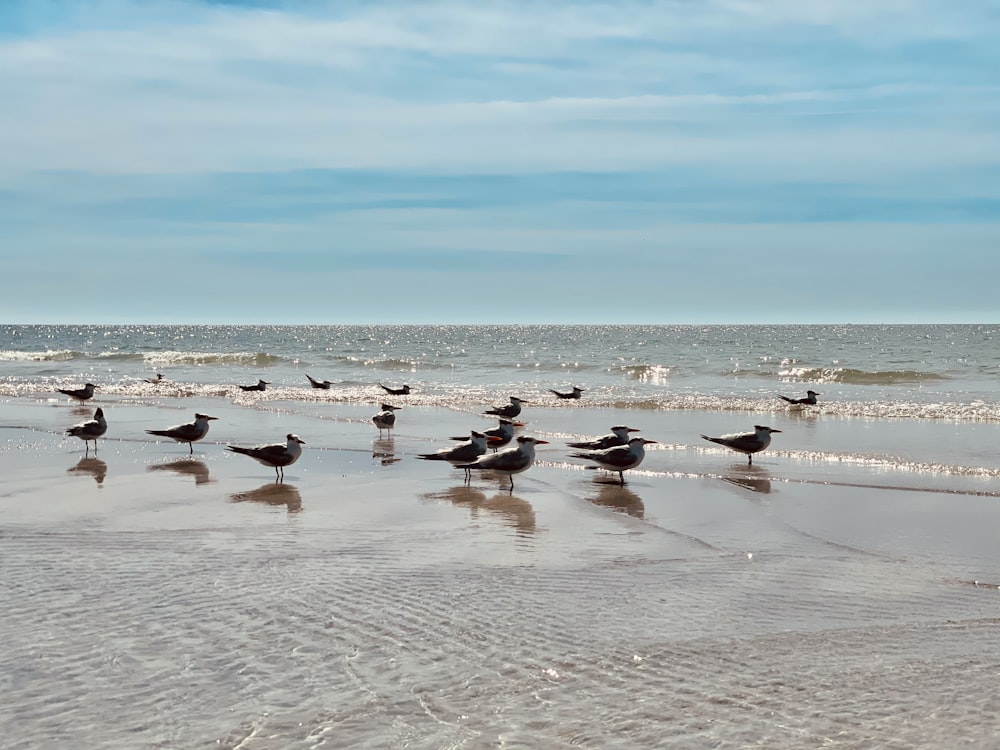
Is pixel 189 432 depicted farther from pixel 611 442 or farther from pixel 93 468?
pixel 611 442

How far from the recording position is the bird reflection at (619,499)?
10.4m

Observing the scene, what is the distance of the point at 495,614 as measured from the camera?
602 cm

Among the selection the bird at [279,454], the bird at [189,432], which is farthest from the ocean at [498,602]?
the bird at [189,432]

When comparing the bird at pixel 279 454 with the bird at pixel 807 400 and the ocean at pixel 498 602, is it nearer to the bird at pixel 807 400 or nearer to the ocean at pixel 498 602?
the ocean at pixel 498 602

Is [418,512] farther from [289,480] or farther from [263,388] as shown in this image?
[263,388]

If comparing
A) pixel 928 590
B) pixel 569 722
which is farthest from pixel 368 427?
pixel 569 722

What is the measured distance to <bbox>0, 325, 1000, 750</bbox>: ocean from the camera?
4.43 m

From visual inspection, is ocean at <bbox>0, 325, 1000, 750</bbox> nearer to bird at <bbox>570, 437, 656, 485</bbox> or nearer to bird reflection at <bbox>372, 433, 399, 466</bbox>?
bird reflection at <bbox>372, 433, 399, 466</bbox>

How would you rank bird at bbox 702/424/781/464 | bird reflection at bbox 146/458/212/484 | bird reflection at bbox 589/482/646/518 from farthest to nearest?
bird at bbox 702/424/781/464, bird reflection at bbox 146/458/212/484, bird reflection at bbox 589/482/646/518

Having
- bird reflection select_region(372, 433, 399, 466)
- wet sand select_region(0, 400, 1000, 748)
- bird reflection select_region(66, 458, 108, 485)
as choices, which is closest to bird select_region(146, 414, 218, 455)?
bird reflection select_region(66, 458, 108, 485)

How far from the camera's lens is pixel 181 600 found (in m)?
6.18

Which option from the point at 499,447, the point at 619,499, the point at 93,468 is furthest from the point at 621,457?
the point at 93,468

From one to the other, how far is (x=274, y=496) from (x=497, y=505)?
2.63 metres

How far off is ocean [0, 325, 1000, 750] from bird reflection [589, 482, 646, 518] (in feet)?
0.26
